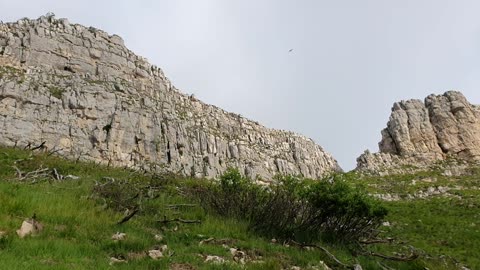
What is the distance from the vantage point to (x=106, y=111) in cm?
5875

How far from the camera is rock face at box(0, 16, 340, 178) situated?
52.1m

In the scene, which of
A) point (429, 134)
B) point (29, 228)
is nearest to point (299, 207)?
point (29, 228)

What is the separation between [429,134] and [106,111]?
42779 mm

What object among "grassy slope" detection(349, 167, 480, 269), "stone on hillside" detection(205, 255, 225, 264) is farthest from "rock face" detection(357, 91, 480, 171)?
"stone on hillside" detection(205, 255, 225, 264)

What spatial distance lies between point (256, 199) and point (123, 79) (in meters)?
58.7

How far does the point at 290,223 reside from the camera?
11.0 metres

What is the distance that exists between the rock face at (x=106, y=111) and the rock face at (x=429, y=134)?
20.0m

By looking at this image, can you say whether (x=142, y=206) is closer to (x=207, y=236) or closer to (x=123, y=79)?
(x=207, y=236)

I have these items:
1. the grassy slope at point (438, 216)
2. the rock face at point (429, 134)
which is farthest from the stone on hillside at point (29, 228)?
the rock face at point (429, 134)

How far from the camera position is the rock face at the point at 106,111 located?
52.1 meters

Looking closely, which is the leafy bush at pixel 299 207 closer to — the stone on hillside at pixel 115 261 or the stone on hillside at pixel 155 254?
the stone on hillside at pixel 155 254

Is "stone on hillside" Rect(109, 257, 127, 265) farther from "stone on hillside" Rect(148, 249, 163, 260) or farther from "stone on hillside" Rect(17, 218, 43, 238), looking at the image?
"stone on hillside" Rect(17, 218, 43, 238)

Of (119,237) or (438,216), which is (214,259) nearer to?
(119,237)

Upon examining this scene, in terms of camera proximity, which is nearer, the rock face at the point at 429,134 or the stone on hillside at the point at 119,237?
the stone on hillside at the point at 119,237
